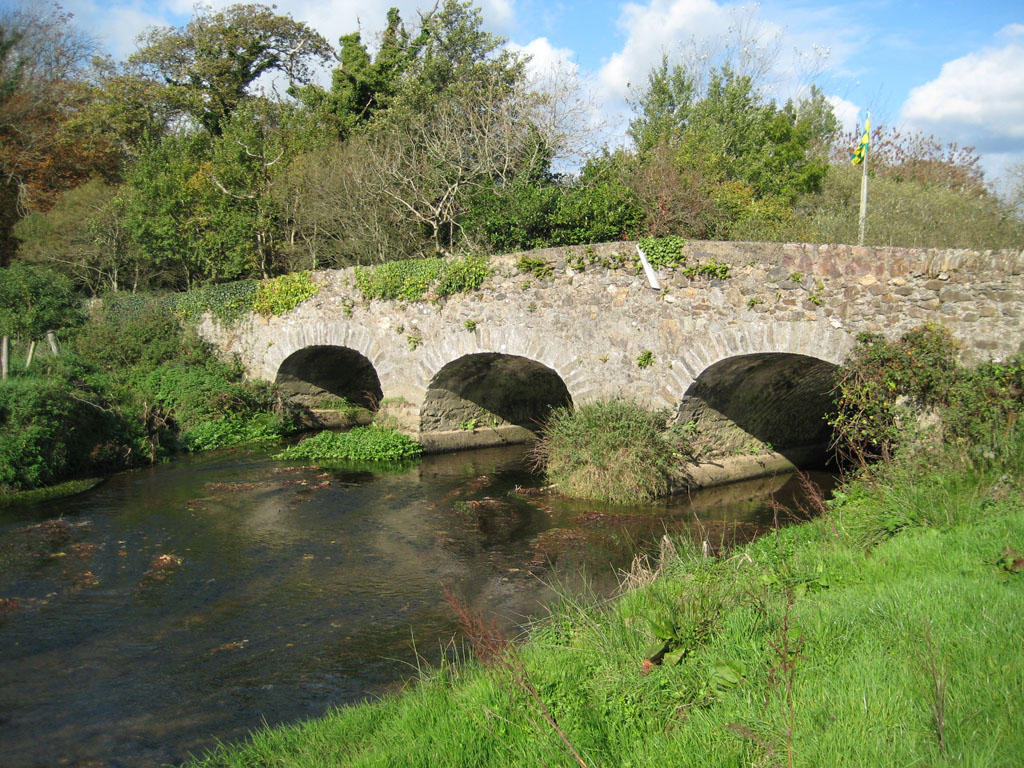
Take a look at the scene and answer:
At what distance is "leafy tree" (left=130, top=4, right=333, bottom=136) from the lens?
28.0 m

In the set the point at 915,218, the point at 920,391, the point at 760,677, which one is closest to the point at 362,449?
the point at 920,391

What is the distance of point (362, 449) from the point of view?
14.6 metres

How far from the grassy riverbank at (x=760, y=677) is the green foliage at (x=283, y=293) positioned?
12.6 meters

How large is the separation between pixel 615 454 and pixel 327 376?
10.3m

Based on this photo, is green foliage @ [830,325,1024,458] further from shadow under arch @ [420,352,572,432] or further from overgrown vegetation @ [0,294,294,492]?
overgrown vegetation @ [0,294,294,492]

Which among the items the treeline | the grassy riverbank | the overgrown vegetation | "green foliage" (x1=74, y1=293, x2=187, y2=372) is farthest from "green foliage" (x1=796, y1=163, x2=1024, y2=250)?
"green foliage" (x1=74, y1=293, x2=187, y2=372)

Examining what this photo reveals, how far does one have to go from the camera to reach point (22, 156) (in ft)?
87.6

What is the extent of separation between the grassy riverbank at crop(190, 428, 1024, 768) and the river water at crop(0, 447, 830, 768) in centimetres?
118

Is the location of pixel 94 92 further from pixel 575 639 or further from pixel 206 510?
pixel 575 639

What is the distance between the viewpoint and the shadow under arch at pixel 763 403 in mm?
11156

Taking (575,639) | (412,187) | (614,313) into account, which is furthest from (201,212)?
(575,639)

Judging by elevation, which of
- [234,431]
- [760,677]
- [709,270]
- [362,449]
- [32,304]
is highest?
[32,304]

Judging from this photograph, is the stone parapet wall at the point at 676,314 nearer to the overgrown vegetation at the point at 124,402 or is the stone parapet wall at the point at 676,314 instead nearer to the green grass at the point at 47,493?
the overgrown vegetation at the point at 124,402

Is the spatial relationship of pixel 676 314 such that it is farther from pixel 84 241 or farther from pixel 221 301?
pixel 84 241
